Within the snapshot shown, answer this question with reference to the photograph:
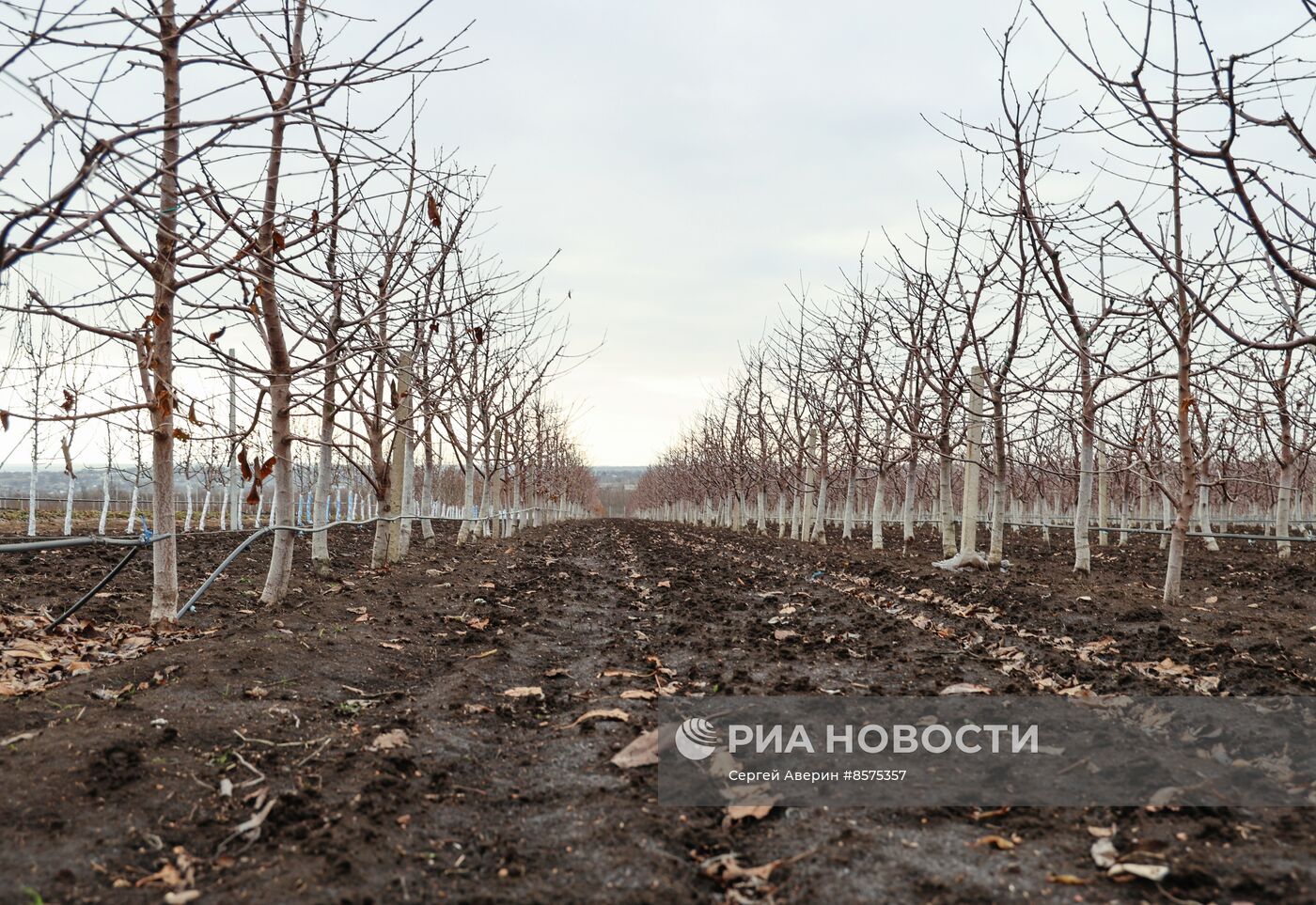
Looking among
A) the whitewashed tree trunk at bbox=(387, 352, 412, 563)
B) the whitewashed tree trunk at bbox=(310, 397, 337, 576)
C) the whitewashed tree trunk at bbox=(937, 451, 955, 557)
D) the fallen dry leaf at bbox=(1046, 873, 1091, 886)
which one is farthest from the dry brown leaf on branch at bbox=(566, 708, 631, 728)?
the whitewashed tree trunk at bbox=(937, 451, 955, 557)

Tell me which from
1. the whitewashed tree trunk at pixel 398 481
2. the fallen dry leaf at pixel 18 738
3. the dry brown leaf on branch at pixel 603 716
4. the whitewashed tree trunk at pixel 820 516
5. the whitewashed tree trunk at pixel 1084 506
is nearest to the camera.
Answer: the fallen dry leaf at pixel 18 738

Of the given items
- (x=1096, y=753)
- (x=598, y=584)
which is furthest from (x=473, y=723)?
(x=598, y=584)

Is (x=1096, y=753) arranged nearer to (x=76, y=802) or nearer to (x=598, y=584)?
(x=76, y=802)

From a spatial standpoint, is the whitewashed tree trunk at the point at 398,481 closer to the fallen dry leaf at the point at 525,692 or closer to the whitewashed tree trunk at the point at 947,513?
the fallen dry leaf at the point at 525,692

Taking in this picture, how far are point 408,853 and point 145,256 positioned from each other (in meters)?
3.98

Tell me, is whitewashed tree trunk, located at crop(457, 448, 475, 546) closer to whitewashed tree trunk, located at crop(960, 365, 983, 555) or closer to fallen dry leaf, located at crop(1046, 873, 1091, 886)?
whitewashed tree trunk, located at crop(960, 365, 983, 555)

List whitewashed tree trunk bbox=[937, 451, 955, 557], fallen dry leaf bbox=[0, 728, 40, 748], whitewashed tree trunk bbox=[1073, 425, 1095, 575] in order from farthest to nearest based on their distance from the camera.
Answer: whitewashed tree trunk bbox=[937, 451, 955, 557], whitewashed tree trunk bbox=[1073, 425, 1095, 575], fallen dry leaf bbox=[0, 728, 40, 748]

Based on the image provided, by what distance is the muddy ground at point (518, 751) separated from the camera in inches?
92.2

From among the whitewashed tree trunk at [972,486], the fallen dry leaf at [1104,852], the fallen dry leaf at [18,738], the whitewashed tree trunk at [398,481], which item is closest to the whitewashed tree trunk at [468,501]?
the whitewashed tree trunk at [398,481]

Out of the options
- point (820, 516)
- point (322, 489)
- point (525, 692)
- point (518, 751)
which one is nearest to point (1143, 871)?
point (518, 751)

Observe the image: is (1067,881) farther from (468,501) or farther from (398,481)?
(468,501)

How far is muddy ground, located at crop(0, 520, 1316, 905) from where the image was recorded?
92.2 inches

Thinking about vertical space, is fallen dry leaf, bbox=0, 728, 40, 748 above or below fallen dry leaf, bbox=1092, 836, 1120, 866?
above

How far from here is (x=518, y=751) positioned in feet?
11.8
